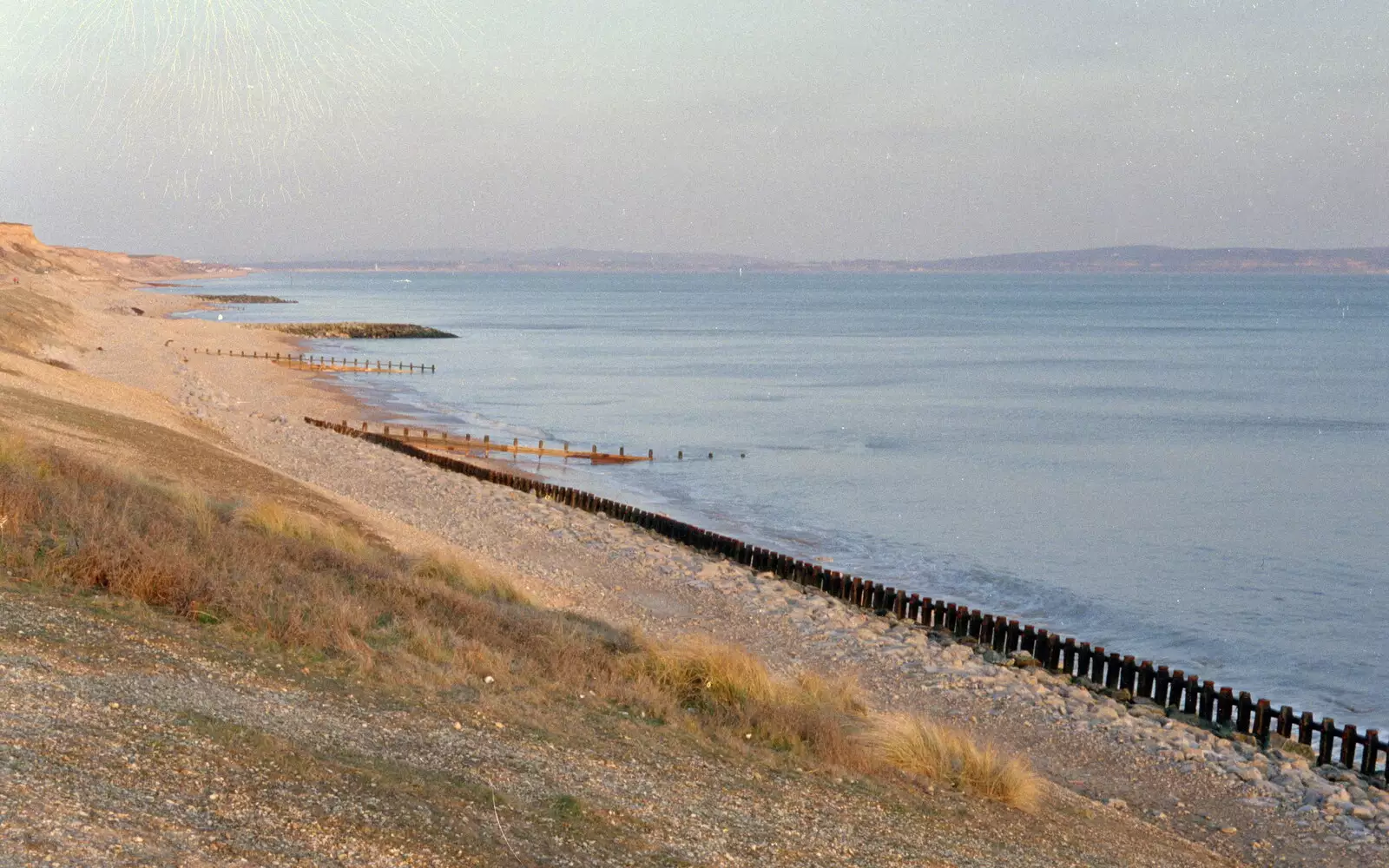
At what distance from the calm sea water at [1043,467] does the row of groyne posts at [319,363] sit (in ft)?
8.14

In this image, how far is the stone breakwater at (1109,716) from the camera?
11484mm

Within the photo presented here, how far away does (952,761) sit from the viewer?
10.0 metres

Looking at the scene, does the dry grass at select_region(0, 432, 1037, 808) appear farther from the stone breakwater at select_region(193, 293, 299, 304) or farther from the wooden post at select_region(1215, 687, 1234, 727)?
the stone breakwater at select_region(193, 293, 299, 304)

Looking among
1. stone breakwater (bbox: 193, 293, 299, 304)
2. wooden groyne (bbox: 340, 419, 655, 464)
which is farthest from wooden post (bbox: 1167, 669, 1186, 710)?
stone breakwater (bbox: 193, 293, 299, 304)

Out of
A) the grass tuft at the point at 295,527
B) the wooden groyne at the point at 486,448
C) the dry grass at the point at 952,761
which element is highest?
the grass tuft at the point at 295,527

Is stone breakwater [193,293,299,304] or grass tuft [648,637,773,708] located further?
stone breakwater [193,293,299,304]

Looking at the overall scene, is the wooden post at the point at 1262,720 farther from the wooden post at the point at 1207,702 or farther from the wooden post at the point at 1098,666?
the wooden post at the point at 1098,666

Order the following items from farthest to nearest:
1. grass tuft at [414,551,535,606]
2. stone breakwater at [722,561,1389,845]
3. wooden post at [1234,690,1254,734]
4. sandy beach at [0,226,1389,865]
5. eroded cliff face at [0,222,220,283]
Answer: eroded cliff face at [0,222,220,283], grass tuft at [414,551,535,606], wooden post at [1234,690,1254,734], stone breakwater at [722,561,1389,845], sandy beach at [0,226,1389,865]

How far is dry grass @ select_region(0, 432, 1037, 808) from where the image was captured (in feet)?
32.0

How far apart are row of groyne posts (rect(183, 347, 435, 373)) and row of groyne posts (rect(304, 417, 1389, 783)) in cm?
4204

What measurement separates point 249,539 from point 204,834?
22.9 ft

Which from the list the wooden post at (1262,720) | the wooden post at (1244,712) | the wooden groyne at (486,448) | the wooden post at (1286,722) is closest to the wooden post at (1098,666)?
the wooden post at (1244,712)

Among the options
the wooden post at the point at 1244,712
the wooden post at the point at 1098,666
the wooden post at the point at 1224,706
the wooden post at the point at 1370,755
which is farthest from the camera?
the wooden post at the point at 1098,666

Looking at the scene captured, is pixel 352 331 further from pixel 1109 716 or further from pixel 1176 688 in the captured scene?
pixel 1109 716
